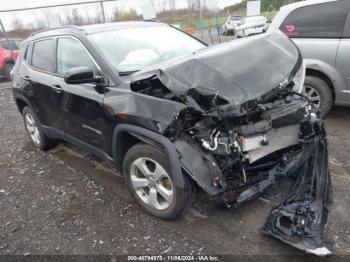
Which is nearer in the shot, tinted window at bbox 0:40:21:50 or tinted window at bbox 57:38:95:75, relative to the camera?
tinted window at bbox 57:38:95:75

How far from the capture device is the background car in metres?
12.1

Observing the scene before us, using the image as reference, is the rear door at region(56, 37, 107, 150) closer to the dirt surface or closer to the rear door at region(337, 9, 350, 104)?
the dirt surface

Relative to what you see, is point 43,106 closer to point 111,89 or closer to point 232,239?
point 111,89

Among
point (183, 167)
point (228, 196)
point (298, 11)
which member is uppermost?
point (298, 11)

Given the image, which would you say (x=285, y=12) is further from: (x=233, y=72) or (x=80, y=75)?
(x=80, y=75)

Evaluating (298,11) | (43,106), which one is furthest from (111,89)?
(298,11)

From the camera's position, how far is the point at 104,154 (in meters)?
3.43

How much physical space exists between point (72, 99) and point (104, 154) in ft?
2.44

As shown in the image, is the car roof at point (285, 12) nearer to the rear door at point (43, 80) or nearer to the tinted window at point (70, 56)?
the tinted window at point (70, 56)

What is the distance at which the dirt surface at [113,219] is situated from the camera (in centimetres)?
273

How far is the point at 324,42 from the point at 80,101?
363 cm

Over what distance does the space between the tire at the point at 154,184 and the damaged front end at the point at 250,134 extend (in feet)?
0.93

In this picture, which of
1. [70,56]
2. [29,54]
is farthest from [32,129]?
[70,56]

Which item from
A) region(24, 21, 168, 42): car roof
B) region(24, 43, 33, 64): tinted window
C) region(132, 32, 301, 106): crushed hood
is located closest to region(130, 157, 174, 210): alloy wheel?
region(132, 32, 301, 106): crushed hood
